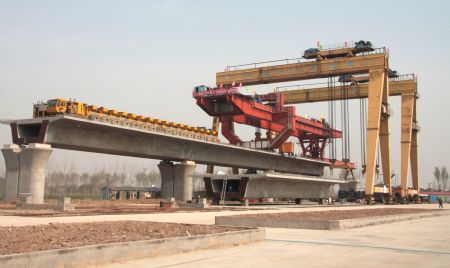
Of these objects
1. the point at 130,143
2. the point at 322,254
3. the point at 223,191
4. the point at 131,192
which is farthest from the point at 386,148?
the point at 322,254

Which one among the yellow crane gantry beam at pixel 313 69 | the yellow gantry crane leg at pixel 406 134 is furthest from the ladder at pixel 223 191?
the yellow gantry crane leg at pixel 406 134

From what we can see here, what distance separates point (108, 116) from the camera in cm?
4428

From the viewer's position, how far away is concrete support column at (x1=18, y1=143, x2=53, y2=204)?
3922cm

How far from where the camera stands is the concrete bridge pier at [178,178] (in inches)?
2242

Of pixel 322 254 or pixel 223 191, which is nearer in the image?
pixel 322 254

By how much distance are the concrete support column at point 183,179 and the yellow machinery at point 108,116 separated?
383cm

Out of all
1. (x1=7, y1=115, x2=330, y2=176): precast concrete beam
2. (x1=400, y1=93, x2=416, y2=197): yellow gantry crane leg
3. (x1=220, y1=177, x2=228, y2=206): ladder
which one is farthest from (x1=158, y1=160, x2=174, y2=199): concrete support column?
(x1=400, y1=93, x2=416, y2=197): yellow gantry crane leg

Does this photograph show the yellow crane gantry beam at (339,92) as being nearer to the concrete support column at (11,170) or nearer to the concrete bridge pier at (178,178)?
the concrete bridge pier at (178,178)

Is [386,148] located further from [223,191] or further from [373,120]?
[223,191]

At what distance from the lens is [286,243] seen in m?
15.0

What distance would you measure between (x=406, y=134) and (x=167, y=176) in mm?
47363

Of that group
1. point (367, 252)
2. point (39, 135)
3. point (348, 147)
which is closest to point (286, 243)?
point (367, 252)

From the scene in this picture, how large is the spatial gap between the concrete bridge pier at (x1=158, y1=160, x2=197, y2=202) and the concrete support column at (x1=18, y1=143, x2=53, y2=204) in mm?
19294

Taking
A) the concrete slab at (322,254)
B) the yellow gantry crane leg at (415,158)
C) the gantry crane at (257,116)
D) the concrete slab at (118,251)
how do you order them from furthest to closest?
the yellow gantry crane leg at (415,158) → the gantry crane at (257,116) → the concrete slab at (322,254) → the concrete slab at (118,251)
